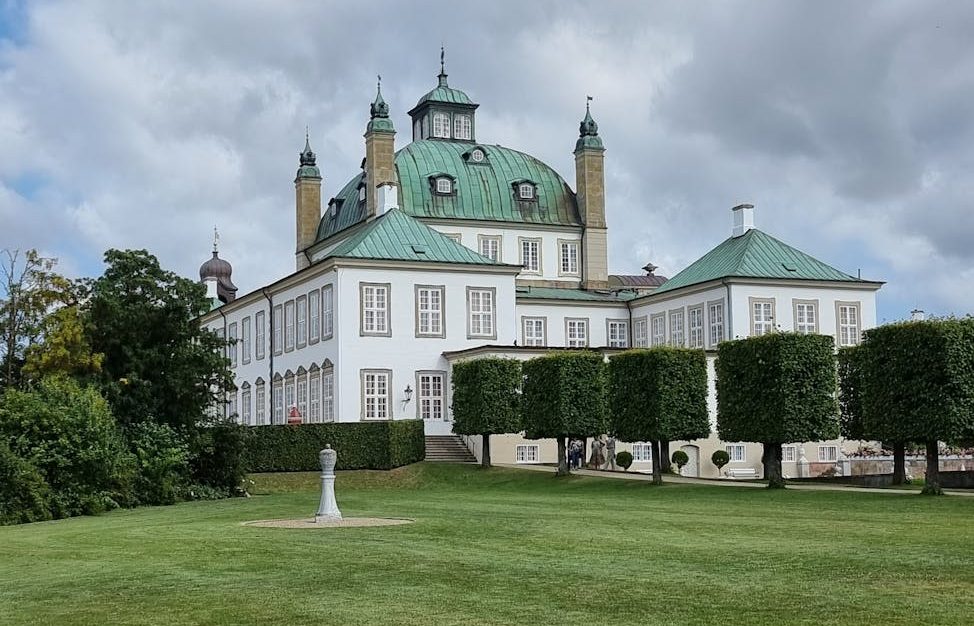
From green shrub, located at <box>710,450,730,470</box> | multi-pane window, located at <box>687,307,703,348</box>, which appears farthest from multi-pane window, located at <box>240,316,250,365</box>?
green shrub, located at <box>710,450,730,470</box>

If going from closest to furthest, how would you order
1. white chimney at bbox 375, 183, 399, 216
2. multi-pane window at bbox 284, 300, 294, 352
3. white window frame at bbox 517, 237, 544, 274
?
1. multi-pane window at bbox 284, 300, 294, 352
2. white chimney at bbox 375, 183, 399, 216
3. white window frame at bbox 517, 237, 544, 274

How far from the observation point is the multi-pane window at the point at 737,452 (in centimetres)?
5572

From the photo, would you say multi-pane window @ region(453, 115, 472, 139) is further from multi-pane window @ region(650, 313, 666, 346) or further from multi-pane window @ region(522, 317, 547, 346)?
multi-pane window @ region(650, 313, 666, 346)

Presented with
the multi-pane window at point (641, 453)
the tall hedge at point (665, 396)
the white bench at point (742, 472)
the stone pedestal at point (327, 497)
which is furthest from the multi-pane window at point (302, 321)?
the stone pedestal at point (327, 497)

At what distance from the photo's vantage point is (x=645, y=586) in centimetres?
1475

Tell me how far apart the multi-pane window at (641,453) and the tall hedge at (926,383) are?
21.3 metres

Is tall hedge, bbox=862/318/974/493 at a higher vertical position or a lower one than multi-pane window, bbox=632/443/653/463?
higher

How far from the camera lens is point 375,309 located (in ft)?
184

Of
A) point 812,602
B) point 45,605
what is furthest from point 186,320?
point 812,602

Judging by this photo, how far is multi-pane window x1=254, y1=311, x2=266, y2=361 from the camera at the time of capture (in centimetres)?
6531

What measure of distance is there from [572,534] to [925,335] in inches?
574

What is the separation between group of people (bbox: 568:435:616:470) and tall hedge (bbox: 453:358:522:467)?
9.90 ft

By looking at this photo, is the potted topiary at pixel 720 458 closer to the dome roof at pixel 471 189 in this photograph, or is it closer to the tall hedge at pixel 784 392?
the tall hedge at pixel 784 392

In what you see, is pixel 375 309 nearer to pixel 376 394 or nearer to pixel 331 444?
pixel 376 394
